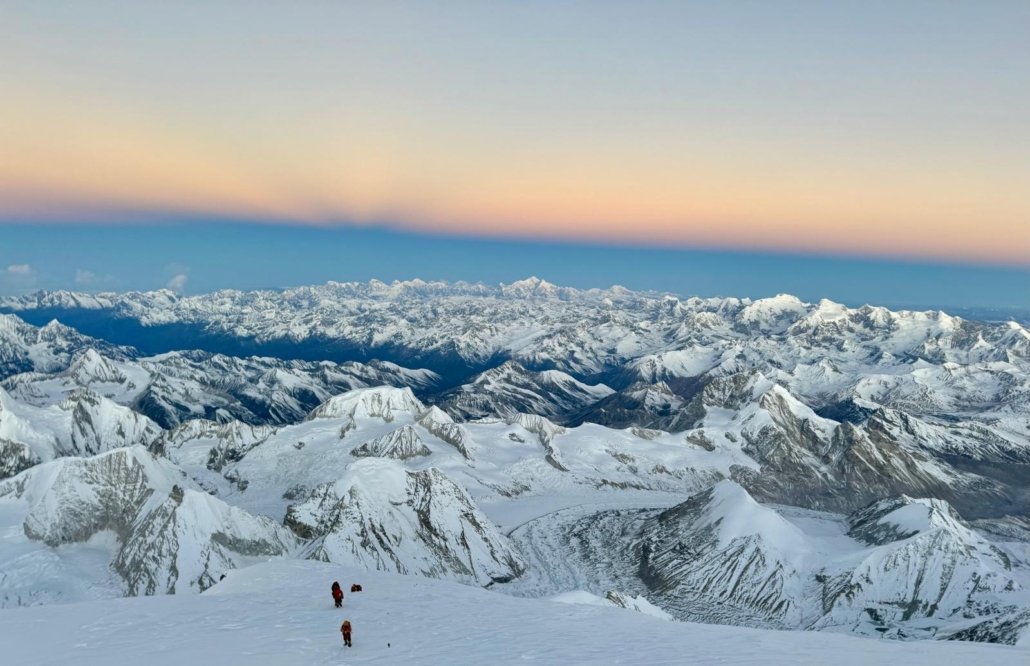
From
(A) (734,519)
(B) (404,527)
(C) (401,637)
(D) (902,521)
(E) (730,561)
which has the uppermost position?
(C) (401,637)

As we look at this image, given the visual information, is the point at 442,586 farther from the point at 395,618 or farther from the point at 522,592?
the point at 522,592

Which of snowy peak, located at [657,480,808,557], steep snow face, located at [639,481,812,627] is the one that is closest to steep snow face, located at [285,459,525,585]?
steep snow face, located at [639,481,812,627]

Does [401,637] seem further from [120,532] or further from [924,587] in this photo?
[120,532]

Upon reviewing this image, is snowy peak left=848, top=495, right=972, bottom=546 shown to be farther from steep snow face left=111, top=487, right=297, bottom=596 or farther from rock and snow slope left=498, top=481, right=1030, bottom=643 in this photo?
steep snow face left=111, top=487, right=297, bottom=596

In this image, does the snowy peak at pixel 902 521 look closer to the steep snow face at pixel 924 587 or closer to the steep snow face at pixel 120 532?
the steep snow face at pixel 924 587

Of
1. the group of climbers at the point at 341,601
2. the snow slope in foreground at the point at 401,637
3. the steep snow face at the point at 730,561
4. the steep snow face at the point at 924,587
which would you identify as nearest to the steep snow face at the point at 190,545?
the snow slope in foreground at the point at 401,637

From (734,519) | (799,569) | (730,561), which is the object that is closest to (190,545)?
(730,561)
